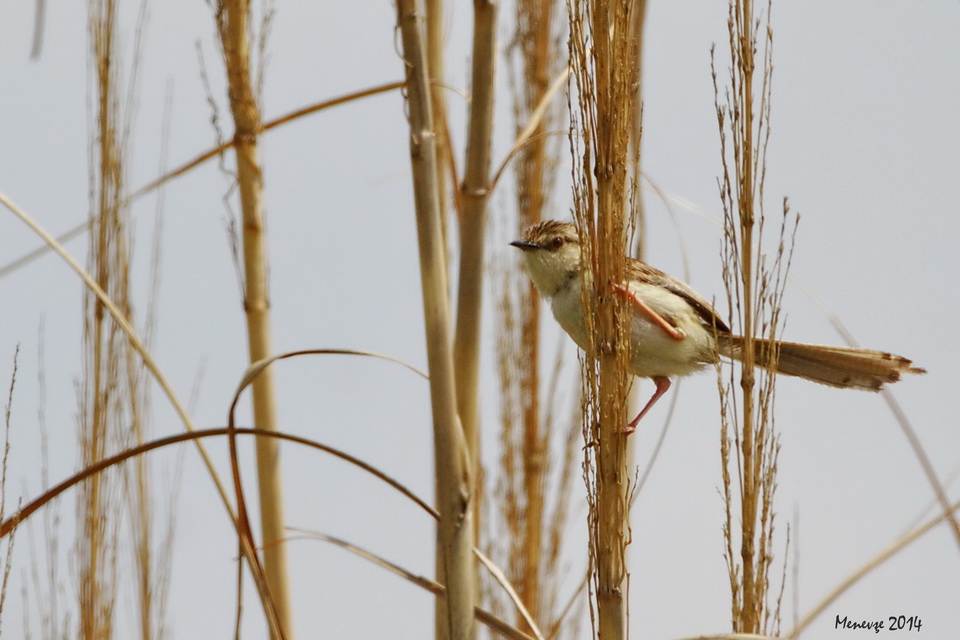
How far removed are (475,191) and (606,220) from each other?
1.20ft

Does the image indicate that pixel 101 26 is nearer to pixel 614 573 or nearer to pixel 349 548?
pixel 349 548

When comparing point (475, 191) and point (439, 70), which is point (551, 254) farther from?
point (475, 191)

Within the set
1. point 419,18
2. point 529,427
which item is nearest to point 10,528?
point 419,18

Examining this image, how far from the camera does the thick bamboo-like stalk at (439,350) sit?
1647 millimetres

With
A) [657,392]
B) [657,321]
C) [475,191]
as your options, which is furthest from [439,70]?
[657,392]

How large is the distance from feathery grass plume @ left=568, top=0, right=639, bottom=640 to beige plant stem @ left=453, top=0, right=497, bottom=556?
28 centimetres

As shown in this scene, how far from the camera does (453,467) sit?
1.66 metres

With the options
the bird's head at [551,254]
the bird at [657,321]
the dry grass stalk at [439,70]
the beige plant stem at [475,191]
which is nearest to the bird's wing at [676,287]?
the bird at [657,321]

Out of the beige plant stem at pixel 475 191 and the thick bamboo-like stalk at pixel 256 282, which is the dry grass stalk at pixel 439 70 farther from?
the thick bamboo-like stalk at pixel 256 282

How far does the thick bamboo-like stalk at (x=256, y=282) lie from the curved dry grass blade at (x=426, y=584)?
12.0 inches

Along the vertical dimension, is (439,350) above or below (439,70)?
below

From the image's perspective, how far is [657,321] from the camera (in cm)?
306

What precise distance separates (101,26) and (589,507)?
1683 mm

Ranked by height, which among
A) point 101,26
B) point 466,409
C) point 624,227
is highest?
point 101,26
